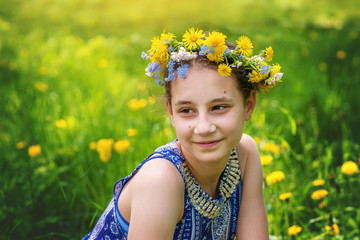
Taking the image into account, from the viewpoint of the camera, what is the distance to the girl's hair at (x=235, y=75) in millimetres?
1358

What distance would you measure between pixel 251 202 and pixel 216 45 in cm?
66

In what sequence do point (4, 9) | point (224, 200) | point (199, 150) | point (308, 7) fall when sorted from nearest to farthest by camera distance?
1. point (199, 150)
2. point (224, 200)
3. point (308, 7)
4. point (4, 9)

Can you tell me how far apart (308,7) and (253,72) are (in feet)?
17.0

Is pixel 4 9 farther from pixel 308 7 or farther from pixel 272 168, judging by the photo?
pixel 272 168

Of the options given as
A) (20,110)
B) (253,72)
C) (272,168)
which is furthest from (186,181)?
(20,110)

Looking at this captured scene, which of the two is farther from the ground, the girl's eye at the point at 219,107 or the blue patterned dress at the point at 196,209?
the girl's eye at the point at 219,107

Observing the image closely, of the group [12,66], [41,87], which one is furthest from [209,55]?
[12,66]

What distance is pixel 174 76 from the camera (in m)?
1.41

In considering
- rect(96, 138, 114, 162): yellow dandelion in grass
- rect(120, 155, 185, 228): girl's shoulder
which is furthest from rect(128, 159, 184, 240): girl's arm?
rect(96, 138, 114, 162): yellow dandelion in grass

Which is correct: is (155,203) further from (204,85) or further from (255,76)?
(255,76)

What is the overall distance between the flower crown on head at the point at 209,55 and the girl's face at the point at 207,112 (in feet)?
0.12

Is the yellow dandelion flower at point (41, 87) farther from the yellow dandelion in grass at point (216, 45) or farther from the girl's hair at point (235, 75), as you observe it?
the yellow dandelion in grass at point (216, 45)

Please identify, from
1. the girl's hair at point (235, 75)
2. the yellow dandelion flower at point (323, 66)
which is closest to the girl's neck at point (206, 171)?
the girl's hair at point (235, 75)

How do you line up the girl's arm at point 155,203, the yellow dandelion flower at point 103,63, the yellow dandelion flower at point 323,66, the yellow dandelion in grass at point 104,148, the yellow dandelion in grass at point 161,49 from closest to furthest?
the girl's arm at point 155,203
the yellow dandelion in grass at point 161,49
the yellow dandelion in grass at point 104,148
the yellow dandelion flower at point 323,66
the yellow dandelion flower at point 103,63
